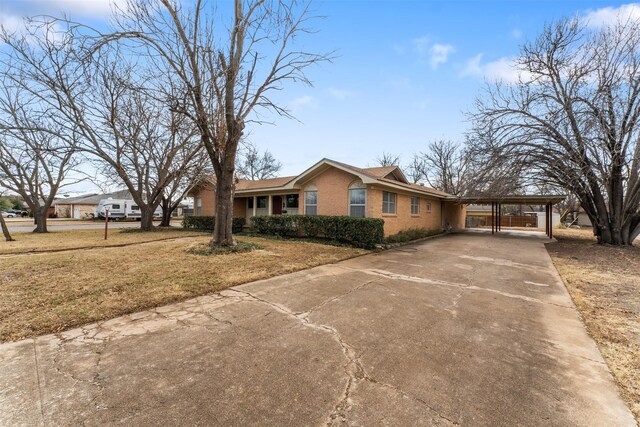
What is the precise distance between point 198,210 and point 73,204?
31145 millimetres

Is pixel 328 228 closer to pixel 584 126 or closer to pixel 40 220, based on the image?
A: pixel 584 126

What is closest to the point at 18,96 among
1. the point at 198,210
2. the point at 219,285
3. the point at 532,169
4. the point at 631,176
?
the point at 198,210

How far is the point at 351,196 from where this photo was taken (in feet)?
42.0

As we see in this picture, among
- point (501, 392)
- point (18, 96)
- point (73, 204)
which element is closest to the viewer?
point (501, 392)

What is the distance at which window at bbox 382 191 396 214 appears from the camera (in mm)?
12789

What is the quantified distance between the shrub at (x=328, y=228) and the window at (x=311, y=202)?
4.32 feet

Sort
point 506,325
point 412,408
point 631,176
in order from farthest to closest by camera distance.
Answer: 1. point 631,176
2. point 506,325
3. point 412,408

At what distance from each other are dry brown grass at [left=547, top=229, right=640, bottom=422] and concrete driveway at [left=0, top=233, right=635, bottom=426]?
138 millimetres

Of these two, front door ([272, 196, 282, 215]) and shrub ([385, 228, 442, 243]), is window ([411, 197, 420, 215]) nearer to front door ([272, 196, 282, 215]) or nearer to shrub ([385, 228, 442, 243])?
shrub ([385, 228, 442, 243])

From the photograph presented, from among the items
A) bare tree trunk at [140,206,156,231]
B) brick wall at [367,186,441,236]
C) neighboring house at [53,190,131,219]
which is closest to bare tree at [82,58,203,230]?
bare tree trunk at [140,206,156,231]

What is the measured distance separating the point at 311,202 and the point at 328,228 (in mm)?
2779

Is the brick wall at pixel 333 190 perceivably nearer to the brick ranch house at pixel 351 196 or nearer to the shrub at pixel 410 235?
the brick ranch house at pixel 351 196

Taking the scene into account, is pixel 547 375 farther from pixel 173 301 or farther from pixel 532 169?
pixel 532 169

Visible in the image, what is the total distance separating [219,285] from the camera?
550cm
